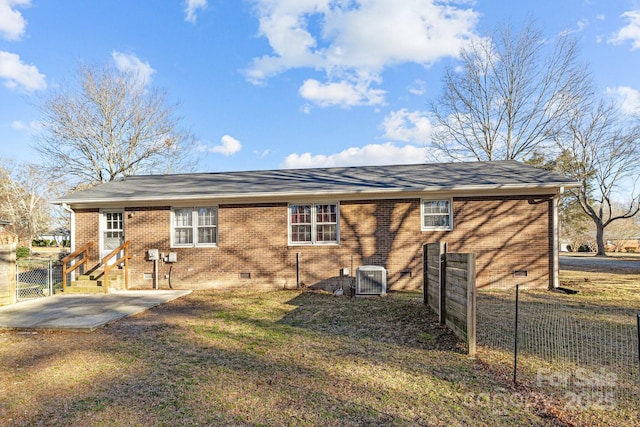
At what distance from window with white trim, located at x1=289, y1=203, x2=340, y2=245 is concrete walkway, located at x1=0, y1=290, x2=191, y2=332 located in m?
3.67

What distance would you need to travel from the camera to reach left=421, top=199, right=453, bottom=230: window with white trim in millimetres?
10797

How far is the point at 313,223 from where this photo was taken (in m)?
11.1

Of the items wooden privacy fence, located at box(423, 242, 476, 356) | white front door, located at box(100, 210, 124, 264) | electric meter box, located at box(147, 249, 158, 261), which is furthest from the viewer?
white front door, located at box(100, 210, 124, 264)

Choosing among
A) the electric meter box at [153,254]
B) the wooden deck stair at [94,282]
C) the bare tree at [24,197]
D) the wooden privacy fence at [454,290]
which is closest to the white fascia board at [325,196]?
the electric meter box at [153,254]

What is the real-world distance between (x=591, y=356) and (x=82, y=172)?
27.0 m

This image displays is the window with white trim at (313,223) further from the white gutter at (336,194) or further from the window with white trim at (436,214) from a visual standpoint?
the window with white trim at (436,214)

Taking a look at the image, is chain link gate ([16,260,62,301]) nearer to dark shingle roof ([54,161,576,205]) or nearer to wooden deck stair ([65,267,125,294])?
wooden deck stair ([65,267,125,294])

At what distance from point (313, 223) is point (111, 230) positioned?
21.8 feet

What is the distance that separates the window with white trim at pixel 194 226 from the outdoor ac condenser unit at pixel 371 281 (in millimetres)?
4832

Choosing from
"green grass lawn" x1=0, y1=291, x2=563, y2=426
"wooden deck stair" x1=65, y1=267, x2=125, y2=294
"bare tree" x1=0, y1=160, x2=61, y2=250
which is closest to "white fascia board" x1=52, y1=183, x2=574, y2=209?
"wooden deck stair" x1=65, y1=267, x2=125, y2=294

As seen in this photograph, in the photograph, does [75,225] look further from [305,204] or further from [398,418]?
[398,418]

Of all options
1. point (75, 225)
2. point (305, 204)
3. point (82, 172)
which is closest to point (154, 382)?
point (305, 204)

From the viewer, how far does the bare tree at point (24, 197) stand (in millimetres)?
30922

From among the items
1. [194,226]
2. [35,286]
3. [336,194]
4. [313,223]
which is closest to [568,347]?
[336,194]
